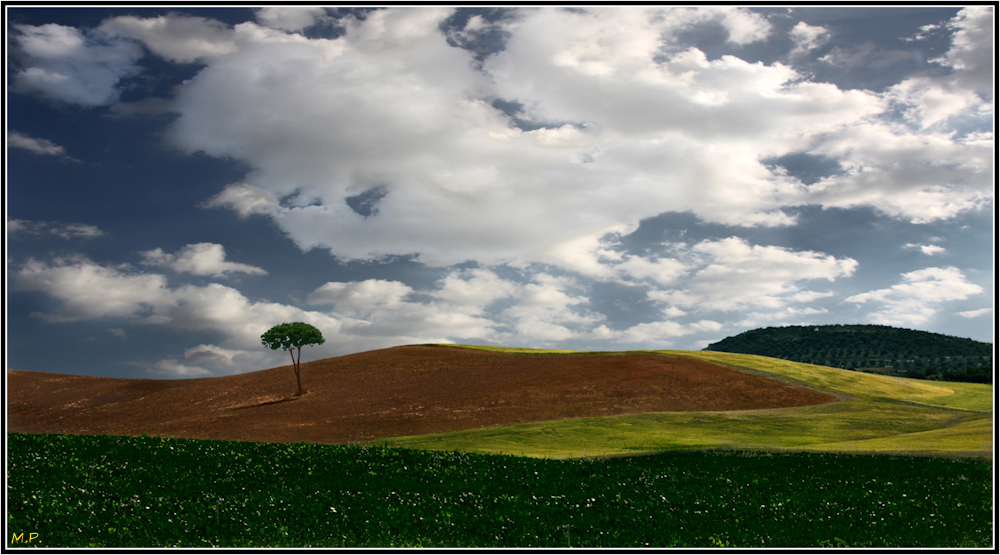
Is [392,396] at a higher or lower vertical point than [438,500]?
lower

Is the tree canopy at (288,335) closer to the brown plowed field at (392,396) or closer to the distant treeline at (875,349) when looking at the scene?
the brown plowed field at (392,396)

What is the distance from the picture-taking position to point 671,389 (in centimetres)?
6134

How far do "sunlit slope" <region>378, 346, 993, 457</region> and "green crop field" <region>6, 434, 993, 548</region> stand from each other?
9767mm

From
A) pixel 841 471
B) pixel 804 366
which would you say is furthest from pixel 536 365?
pixel 841 471

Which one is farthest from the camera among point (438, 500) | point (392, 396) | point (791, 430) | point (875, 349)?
point (875, 349)

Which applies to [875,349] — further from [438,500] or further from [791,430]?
[438,500]

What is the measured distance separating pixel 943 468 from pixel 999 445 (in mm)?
14131

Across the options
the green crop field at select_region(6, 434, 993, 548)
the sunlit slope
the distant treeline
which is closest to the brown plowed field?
the sunlit slope

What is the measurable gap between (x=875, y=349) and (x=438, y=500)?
179629mm

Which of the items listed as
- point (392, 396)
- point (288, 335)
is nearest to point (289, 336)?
point (288, 335)

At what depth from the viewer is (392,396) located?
214 ft

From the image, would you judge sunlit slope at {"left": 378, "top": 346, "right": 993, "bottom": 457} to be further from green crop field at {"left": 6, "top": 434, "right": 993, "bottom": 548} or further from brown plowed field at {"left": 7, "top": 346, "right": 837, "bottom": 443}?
green crop field at {"left": 6, "top": 434, "right": 993, "bottom": 548}

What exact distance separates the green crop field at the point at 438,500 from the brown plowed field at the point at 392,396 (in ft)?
86.0

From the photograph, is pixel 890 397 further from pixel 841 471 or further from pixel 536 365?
pixel 841 471
